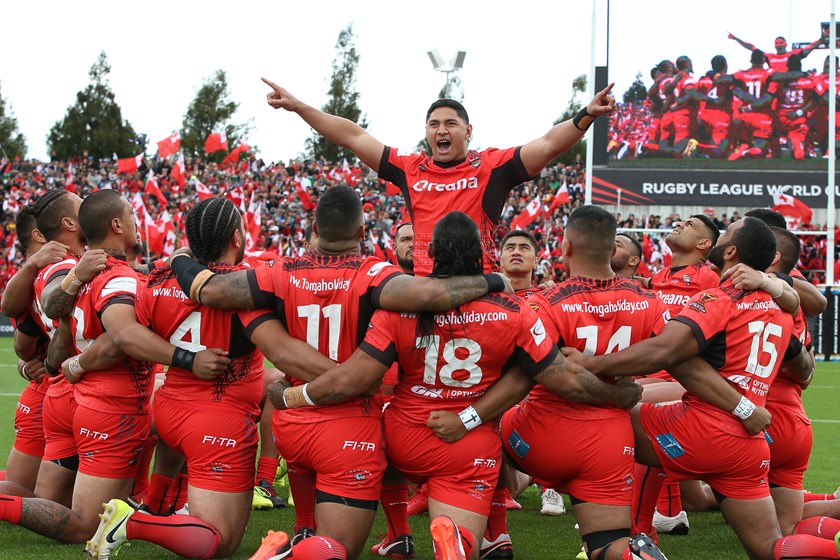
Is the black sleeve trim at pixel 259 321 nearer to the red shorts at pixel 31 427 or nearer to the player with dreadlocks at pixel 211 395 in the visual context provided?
the player with dreadlocks at pixel 211 395

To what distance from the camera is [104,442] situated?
18.4ft

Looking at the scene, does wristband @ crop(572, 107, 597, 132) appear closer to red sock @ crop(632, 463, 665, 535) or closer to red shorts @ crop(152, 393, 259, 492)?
red sock @ crop(632, 463, 665, 535)

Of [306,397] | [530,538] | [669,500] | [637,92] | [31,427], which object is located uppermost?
[637,92]

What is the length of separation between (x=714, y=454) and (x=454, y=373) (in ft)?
4.98

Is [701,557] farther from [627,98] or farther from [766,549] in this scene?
[627,98]

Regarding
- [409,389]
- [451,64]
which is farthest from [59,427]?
[451,64]

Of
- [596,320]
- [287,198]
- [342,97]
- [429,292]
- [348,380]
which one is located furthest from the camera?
[342,97]

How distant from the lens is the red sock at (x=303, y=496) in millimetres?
5355

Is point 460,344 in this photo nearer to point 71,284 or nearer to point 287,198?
point 71,284

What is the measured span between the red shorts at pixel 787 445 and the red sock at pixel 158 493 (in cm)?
384

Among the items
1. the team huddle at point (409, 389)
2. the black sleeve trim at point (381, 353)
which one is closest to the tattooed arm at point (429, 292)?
the team huddle at point (409, 389)

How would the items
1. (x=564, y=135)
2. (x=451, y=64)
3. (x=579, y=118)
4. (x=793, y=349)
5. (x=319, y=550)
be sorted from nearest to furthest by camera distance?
(x=319, y=550)
(x=793, y=349)
(x=579, y=118)
(x=564, y=135)
(x=451, y=64)

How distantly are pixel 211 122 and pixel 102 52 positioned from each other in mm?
9003

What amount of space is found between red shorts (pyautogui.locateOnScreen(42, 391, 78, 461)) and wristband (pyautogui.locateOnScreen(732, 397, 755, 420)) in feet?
13.2
